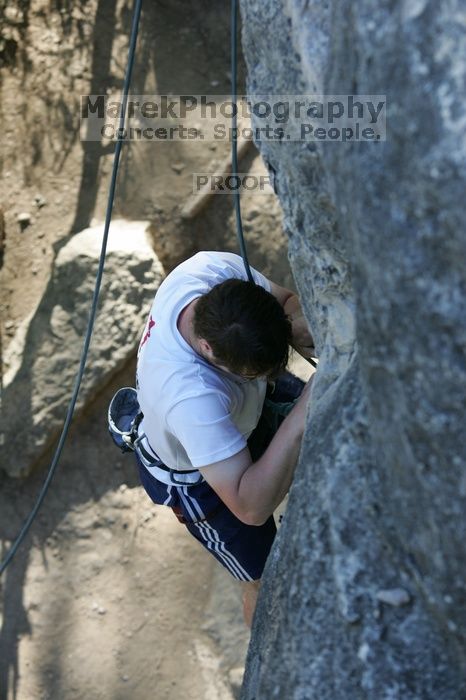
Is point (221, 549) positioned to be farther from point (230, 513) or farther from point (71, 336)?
point (71, 336)

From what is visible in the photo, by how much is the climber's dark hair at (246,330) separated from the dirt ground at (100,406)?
157cm

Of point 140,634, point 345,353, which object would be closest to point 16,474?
point 140,634

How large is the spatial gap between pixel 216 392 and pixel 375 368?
60 cm

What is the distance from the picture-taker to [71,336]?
10.8ft

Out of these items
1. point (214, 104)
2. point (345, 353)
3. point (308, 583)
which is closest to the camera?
point (308, 583)

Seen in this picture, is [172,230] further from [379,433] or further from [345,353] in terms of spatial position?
[379,433]

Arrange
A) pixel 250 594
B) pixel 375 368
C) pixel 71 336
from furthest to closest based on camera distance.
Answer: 1. pixel 71 336
2. pixel 250 594
3. pixel 375 368

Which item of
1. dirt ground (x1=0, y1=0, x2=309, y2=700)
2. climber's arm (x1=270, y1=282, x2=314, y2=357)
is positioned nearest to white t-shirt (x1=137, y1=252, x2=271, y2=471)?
climber's arm (x1=270, y1=282, x2=314, y2=357)

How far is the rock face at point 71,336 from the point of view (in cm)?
324

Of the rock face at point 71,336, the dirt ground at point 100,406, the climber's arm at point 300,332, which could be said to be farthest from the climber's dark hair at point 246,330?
the rock face at point 71,336

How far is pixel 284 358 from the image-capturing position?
5.27ft

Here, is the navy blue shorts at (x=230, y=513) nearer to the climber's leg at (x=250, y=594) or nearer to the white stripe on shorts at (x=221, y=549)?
the white stripe on shorts at (x=221, y=549)

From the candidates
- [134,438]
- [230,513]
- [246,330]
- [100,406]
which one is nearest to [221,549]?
[230,513]

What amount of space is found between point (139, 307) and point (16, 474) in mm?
883
